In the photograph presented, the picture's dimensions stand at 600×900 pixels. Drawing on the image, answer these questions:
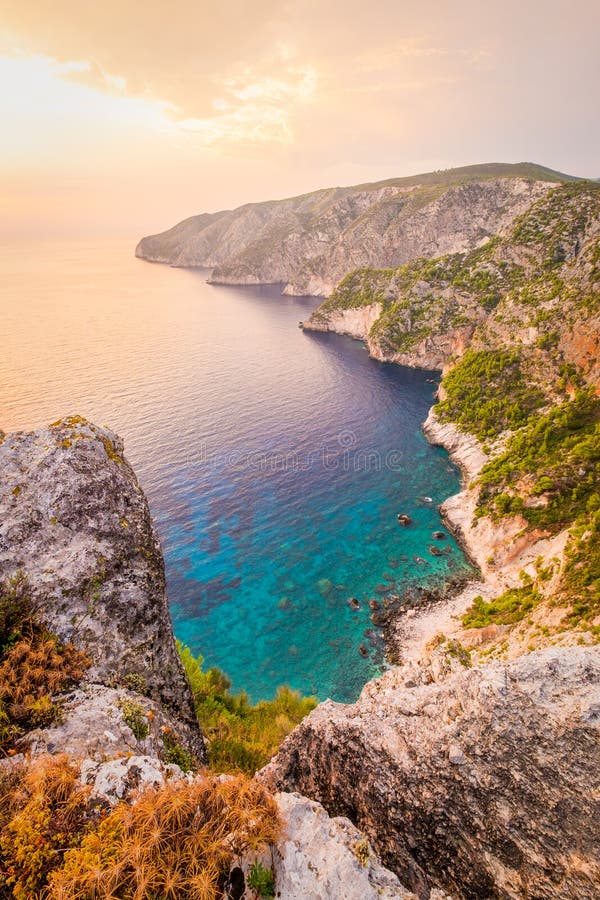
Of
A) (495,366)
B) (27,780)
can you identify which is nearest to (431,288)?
(495,366)

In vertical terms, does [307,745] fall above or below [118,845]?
below

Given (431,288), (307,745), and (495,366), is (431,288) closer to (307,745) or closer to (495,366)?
(495,366)

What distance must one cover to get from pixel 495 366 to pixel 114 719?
6762cm

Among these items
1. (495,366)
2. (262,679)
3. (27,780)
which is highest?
(495,366)

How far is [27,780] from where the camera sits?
25.2 feet

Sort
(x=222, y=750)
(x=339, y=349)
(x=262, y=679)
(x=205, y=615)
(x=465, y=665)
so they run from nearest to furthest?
1. (x=222, y=750)
2. (x=465, y=665)
3. (x=262, y=679)
4. (x=205, y=615)
5. (x=339, y=349)

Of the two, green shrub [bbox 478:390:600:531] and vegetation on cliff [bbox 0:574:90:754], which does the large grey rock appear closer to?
vegetation on cliff [bbox 0:574:90:754]

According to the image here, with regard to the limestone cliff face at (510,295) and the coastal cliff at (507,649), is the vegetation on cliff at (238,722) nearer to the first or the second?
the coastal cliff at (507,649)

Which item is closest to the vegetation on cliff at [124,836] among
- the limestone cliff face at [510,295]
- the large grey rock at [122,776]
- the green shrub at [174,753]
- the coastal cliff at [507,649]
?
the large grey rock at [122,776]

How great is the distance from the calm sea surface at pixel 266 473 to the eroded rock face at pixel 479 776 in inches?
836

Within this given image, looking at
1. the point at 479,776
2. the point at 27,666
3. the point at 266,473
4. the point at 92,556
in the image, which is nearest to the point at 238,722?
the point at 92,556

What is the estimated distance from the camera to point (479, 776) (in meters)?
10.7

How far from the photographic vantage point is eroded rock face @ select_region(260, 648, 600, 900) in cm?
948

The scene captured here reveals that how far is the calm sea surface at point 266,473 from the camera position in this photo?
1469 inches
